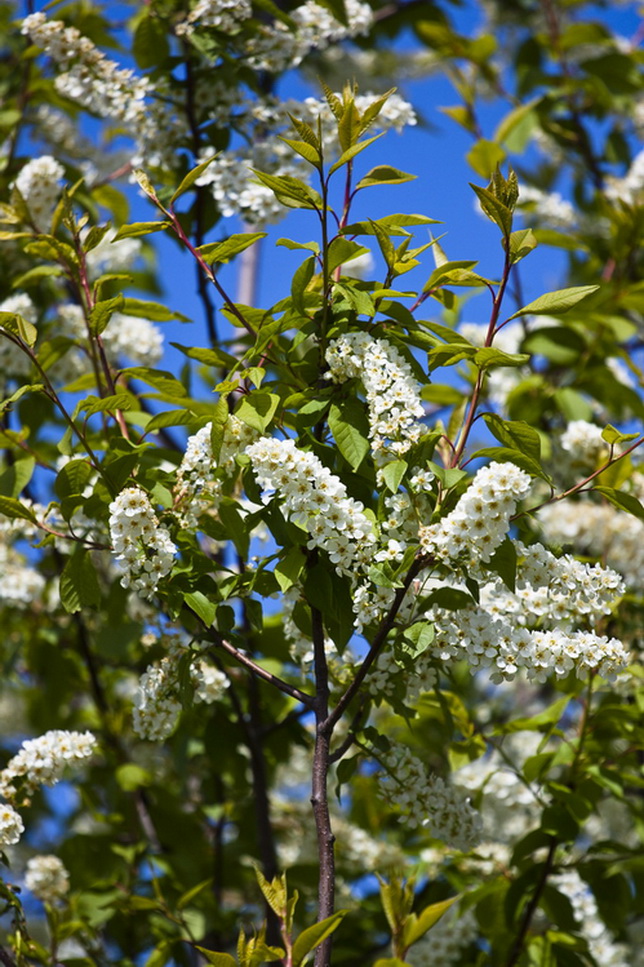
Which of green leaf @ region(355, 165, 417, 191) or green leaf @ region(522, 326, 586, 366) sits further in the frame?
green leaf @ region(522, 326, 586, 366)

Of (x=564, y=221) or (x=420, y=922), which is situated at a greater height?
(x=564, y=221)

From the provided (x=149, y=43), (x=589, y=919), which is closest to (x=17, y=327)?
(x=149, y=43)

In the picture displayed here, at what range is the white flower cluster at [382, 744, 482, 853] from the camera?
220 cm

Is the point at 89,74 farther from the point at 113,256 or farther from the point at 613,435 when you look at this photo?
the point at 613,435

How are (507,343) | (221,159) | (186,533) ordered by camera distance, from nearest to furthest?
(186,533) → (221,159) → (507,343)

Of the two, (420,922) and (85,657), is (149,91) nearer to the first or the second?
(85,657)

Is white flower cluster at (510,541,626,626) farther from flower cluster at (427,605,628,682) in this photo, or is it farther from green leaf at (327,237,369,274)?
green leaf at (327,237,369,274)

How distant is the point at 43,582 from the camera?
365 centimetres

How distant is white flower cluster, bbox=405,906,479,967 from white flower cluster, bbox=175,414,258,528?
1957 mm

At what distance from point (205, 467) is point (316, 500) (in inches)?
12.6

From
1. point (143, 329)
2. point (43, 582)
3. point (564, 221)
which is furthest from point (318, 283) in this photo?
point (564, 221)

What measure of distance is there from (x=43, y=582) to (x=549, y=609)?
7.06ft

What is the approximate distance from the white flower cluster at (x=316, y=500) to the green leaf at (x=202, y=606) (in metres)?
0.24

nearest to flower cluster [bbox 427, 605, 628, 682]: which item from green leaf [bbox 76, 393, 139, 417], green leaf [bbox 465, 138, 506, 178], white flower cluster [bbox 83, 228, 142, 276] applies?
green leaf [bbox 76, 393, 139, 417]
